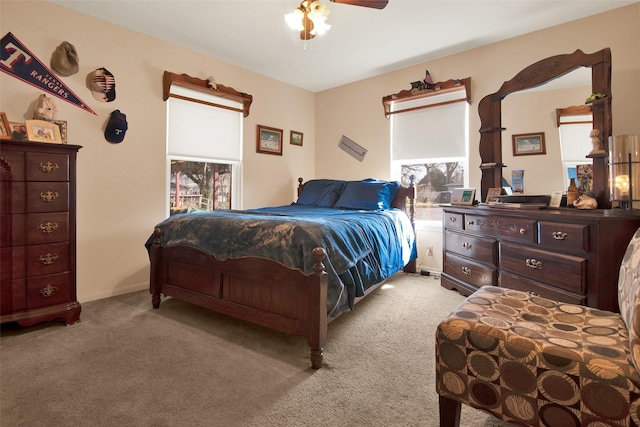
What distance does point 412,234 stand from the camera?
3594 millimetres

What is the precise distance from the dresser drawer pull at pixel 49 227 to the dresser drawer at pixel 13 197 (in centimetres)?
15

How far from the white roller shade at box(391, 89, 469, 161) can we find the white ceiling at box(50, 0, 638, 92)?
489 millimetres

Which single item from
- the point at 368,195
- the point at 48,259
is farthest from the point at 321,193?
the point at 48,259

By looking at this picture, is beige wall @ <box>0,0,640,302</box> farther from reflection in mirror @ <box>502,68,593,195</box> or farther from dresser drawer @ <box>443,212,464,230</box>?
dresser drawer @ <box>443,212,464,230</box>

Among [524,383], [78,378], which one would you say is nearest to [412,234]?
[524,383]

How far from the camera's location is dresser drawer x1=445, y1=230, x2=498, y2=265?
8.57ft

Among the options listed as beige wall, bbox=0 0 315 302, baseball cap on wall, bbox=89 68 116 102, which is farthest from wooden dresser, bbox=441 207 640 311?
baseball cap on wall, bbox=89 68 116 102

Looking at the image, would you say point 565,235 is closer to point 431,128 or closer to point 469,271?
point 469,271

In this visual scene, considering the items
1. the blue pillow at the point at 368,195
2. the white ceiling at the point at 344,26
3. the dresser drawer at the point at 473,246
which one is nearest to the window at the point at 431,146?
the blue pillow at the point at 368,195

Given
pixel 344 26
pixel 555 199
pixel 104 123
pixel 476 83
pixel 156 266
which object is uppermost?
pixel 344 26

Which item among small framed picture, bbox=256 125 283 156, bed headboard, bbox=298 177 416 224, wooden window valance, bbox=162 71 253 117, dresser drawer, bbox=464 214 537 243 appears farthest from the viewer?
small framed picture, bbox=256 125 283 156

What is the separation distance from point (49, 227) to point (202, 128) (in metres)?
1.83

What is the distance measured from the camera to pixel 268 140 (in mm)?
4285

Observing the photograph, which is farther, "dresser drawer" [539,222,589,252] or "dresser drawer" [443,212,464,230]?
"dresser drawer" [443,212,464,230]
